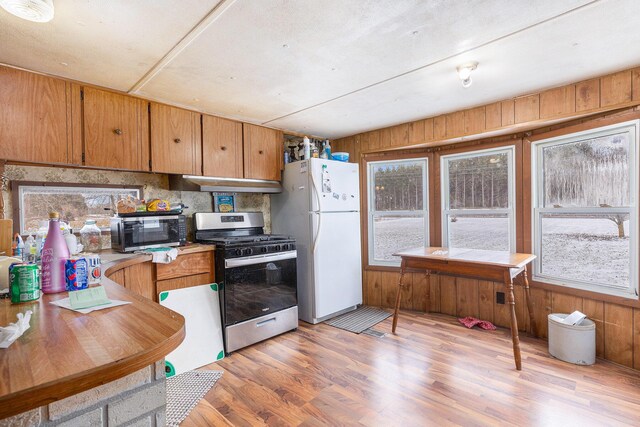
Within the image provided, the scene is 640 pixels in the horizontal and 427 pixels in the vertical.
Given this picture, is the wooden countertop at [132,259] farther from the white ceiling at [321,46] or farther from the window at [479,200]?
the window at [479,200]

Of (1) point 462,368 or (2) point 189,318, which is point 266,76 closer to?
(2) point 189,318

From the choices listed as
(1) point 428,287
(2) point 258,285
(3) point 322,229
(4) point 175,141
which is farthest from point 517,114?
(4) point 175,141

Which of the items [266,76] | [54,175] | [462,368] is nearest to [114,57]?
[266,76]

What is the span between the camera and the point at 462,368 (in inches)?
95.3

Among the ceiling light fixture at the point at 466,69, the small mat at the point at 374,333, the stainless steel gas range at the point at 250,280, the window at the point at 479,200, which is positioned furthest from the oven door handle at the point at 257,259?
the ceiling light fixture at the point at 466,69

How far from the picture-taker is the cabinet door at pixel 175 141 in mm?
Answer: 2693

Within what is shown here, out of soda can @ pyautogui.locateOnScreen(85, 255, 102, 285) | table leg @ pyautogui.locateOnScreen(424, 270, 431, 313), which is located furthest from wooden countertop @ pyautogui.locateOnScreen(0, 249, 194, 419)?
table leg @ pyautogui.locateOnScreen(424, 270, 431, 313)

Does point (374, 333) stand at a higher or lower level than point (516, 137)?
lower

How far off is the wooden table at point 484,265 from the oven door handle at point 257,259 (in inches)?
45.0

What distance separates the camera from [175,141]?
2816 mm

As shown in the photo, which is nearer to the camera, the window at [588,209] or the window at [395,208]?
the window at [588,209]

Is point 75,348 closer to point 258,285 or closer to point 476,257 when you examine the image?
point 258,285

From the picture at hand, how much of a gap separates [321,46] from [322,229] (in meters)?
1.95

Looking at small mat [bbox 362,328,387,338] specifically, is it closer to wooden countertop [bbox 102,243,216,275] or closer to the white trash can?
the white trash can
